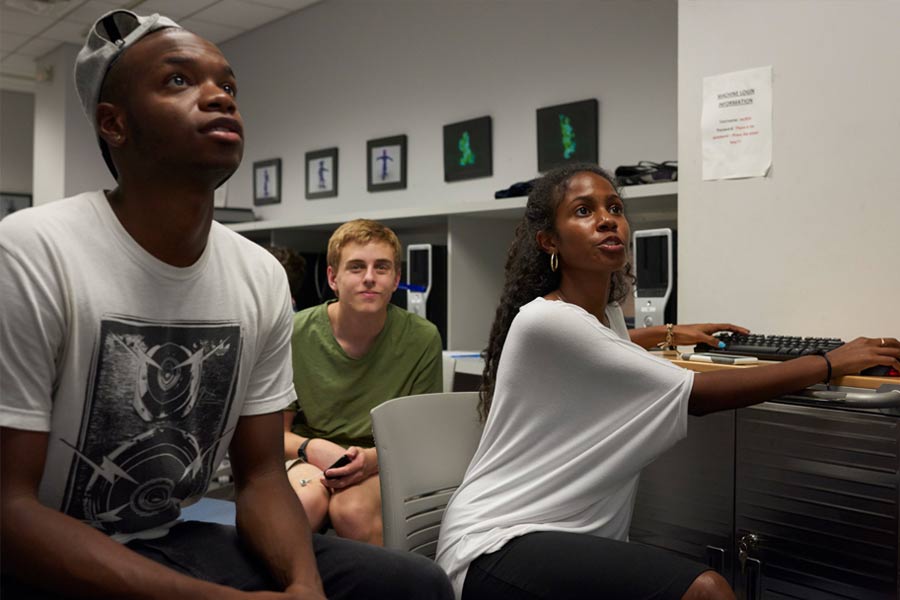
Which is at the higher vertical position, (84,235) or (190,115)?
(190,115)

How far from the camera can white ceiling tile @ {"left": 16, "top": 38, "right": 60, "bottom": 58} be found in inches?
218

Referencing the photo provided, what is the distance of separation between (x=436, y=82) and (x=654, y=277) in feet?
6.83

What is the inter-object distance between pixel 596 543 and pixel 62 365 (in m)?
0.80

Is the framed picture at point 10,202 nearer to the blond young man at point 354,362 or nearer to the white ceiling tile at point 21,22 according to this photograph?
the white ceiling tile at point 21,22

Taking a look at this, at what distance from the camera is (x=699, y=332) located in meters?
1.92

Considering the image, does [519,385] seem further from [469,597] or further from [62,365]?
[62,365]

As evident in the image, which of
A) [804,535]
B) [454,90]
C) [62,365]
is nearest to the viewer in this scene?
[62,365]

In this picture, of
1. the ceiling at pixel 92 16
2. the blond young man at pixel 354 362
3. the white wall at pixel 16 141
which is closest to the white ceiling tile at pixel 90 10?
the ceiling at pixel 92 16

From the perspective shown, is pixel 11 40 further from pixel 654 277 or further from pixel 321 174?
pixel 654 277

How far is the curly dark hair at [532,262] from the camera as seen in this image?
1.52 m

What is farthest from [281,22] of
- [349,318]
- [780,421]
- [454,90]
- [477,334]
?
[780,421]

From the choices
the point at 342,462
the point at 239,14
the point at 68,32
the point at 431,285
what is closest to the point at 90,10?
the point at 68,32

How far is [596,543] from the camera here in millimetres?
1212

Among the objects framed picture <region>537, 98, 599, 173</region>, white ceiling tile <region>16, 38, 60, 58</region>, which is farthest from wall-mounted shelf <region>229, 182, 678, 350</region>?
white ceiling tile <region>16, 38, 60, 58</region>
